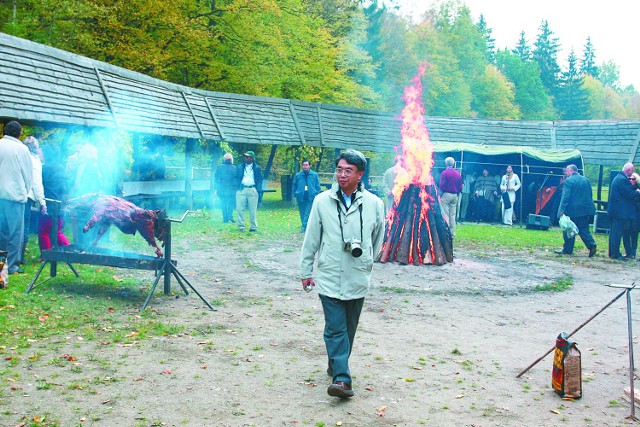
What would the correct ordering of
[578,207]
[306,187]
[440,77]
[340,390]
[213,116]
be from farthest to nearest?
[440,77] → [213,116] → [306,187] → [578,207] → [340,390]

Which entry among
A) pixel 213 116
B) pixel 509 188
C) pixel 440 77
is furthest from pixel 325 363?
pixel 440 77

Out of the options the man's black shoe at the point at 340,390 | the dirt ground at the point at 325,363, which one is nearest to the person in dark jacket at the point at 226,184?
the dirt ground at the point at 325,363

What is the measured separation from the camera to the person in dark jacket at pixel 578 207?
15055 millimetres

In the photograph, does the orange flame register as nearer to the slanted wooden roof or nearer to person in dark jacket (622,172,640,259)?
person in dark jacket (622,172,640,259)

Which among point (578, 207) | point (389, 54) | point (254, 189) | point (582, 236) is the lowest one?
point (582, 236)

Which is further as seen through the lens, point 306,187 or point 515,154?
point 515,154

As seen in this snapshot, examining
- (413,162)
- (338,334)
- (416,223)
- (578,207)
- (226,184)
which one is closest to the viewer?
(338,334)

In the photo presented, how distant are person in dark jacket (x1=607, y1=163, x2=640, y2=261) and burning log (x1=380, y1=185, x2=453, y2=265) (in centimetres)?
480

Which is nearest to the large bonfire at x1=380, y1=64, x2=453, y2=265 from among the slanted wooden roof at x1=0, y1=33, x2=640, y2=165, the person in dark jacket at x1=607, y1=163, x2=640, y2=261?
the person in dark jacket at x1=607, y1=163, x2=640, y2=261

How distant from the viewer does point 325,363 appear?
636cm

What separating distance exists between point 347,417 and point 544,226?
18.3m

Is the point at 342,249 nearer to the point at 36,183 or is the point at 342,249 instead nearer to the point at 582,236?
the point at 36,183

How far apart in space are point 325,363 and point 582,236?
36.5 ft

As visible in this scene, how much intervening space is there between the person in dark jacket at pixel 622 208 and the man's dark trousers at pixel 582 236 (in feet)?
1.66
